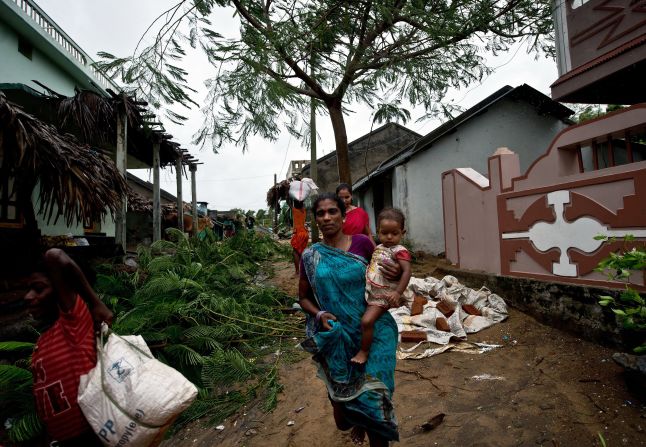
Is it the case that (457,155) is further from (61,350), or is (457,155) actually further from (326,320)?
(61,350)

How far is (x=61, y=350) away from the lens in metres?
1.57

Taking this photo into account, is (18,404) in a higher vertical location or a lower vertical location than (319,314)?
lower

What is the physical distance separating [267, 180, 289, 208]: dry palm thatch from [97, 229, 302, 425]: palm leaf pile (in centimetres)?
1453

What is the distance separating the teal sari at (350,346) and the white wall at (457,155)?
8.34 meters

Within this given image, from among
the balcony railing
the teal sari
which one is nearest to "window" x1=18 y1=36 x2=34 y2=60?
the balcony railing

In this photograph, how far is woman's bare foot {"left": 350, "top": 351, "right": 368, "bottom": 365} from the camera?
177cm

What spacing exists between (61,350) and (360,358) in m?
1.34

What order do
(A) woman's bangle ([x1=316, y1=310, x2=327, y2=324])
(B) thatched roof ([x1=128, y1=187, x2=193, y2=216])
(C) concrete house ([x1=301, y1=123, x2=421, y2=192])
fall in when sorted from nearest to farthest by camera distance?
(A) woman's bangle ([x1=316, y1=310, x2=327, y2=324]), (B) thatched roof ([x1=128, y1=187, x2=193, y2=216]), (C) concrete house ([x1=301, y1=123, x2=421, y2=192])

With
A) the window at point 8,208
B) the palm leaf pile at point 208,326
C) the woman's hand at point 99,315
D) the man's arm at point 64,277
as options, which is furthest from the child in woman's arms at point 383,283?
the window at point 8,208

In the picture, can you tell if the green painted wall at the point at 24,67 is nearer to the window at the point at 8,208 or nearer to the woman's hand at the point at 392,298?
the window at the point at 8,208

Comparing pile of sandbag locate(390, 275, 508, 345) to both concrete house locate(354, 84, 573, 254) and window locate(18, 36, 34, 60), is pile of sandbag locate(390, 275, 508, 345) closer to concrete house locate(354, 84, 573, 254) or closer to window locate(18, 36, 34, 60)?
concrete house locate(354, 84, 573, 254)

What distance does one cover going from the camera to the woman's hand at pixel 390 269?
6.04 ft

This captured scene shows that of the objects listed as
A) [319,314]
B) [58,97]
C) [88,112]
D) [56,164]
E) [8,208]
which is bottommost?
[319,314]

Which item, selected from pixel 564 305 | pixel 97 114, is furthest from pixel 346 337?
pixel 97 114
